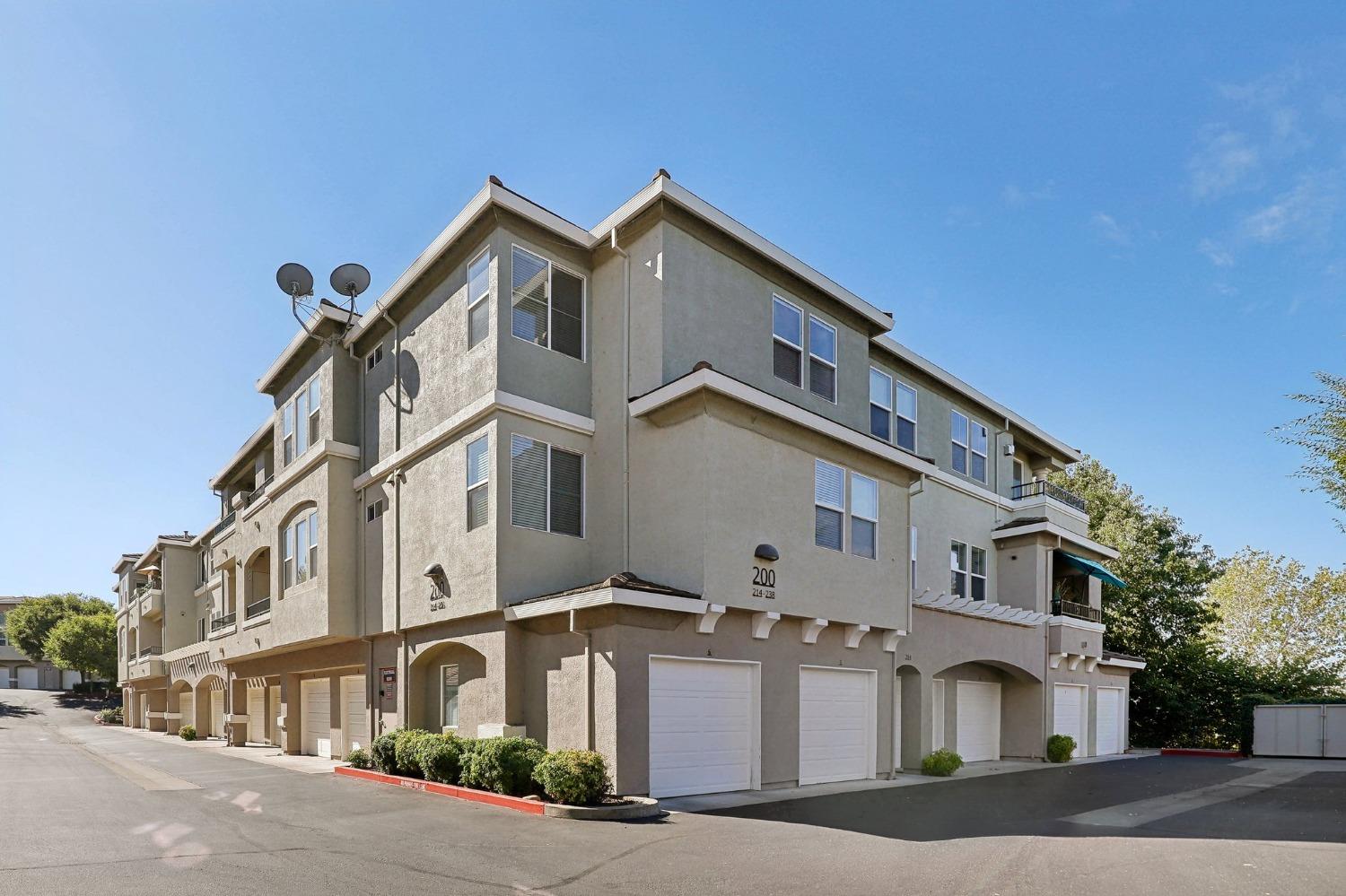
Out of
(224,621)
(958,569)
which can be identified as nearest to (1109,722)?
(958,569)

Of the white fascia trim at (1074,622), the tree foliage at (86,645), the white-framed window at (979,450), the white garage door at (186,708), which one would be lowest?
the tree foliage at (86,645)

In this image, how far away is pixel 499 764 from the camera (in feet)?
43.5

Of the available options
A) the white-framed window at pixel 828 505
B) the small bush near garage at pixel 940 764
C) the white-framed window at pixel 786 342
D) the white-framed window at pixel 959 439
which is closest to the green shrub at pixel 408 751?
the white-framed window at pixel 828 505

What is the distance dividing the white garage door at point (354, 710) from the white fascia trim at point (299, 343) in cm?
798

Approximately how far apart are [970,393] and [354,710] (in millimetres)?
17622

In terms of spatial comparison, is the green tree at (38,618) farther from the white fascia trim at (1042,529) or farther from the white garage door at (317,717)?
the white fascia trim at (1042,529)

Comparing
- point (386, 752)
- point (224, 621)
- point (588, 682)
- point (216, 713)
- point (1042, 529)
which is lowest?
point (216, 713)

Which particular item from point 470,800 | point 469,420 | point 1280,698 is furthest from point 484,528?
point 1280,698

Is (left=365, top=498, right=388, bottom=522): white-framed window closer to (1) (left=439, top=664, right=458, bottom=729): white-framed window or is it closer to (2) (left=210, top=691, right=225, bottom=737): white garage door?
(1) (left=439, top=664, right=458, bottom=729): white-framed window

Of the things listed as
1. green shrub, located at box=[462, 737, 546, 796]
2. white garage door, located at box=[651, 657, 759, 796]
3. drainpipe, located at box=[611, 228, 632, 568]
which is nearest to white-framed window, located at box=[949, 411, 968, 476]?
white garage door, located at box=[651, 657, 759, 796]

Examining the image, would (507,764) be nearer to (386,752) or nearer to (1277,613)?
(386,752)

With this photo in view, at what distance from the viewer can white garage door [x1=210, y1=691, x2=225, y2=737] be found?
117 feet

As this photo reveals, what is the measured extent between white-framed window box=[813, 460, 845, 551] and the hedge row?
6.14 m

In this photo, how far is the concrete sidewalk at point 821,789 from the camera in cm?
1338
